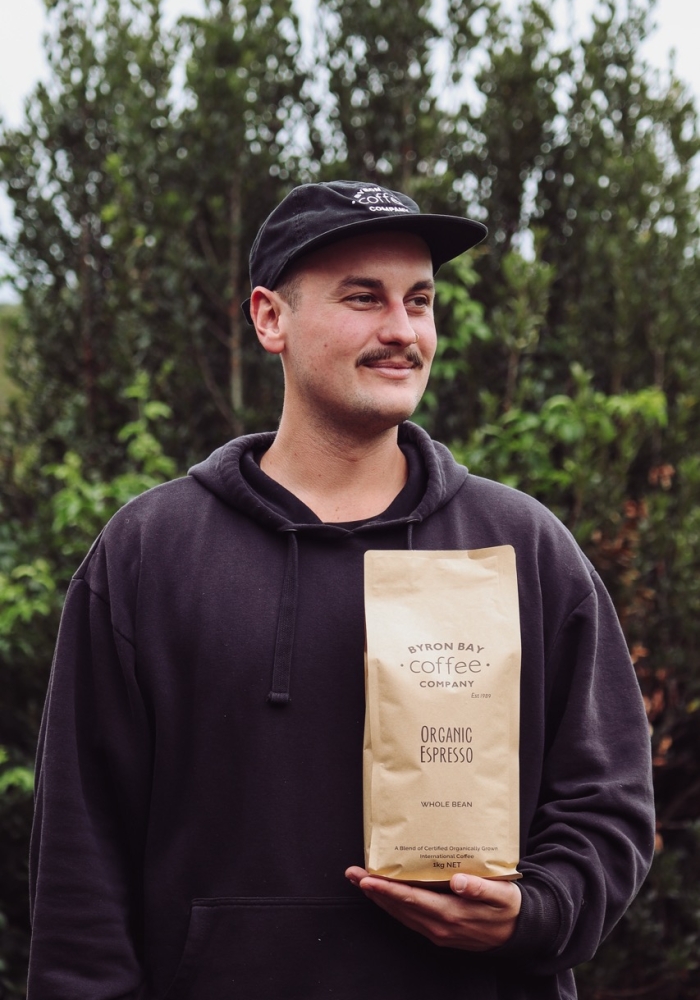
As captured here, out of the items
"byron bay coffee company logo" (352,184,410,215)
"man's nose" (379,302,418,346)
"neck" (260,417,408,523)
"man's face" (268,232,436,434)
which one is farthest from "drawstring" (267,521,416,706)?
"byron bay coffee company logo" (352,184,410,215)

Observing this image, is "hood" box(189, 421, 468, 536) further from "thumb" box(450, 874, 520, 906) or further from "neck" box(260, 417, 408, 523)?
"thumb" box(450, 874, 520, 906)

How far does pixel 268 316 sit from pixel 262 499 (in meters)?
0.39

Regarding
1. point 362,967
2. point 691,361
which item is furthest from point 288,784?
point 691,361

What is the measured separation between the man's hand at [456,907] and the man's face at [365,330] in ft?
2.67

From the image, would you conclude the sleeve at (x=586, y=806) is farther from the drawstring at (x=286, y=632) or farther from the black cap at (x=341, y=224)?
the black cap at (x=341, y=224)

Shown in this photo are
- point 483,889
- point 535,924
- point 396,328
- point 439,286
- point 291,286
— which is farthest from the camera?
point 439,286

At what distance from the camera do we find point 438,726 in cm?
171

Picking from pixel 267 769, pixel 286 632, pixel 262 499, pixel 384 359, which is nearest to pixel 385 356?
pixel 384 359

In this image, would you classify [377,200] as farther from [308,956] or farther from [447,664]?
[308,956]

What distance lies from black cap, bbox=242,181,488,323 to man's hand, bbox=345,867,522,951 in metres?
1.11

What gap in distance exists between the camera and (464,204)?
425 centimetres

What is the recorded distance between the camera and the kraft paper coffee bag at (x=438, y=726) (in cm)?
169

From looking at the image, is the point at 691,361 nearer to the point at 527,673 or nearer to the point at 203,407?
the point at 203,407

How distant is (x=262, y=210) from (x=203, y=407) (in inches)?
31.3
